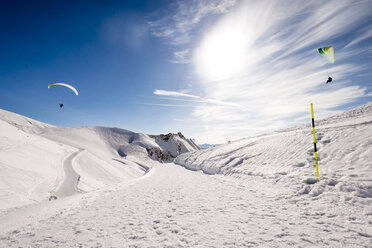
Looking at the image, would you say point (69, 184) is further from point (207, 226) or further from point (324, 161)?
point (324, 161)

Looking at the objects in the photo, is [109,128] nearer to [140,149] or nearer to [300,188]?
[140,149]

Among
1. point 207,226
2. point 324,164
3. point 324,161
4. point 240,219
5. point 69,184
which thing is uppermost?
point 324,161

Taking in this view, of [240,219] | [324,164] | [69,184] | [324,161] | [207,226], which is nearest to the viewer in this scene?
[207,226]

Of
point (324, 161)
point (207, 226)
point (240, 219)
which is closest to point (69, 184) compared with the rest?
point (207, 226)

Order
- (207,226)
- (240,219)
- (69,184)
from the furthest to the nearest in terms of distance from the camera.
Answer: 1. (69,184)
2. (240,219)
3. (207,226)

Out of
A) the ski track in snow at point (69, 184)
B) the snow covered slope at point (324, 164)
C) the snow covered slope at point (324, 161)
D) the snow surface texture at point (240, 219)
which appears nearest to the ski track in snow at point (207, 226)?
the snow surface texture at point (240, 219)

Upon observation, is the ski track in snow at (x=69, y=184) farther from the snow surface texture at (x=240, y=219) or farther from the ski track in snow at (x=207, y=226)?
the ski track in snow at (x=207, y=226)

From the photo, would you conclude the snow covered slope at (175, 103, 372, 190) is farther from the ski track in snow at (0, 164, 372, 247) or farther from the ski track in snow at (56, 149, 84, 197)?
the ski track in snow at (56, 149, 84, 197)

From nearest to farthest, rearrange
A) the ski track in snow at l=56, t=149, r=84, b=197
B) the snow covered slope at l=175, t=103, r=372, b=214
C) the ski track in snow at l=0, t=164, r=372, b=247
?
the ski track in snow at l=0, t=164, r=372, b=247
the snow covered slope at l=175, t=103, r=372, b=214
the ski track in snow at l=56, t=149, r=84, b=197

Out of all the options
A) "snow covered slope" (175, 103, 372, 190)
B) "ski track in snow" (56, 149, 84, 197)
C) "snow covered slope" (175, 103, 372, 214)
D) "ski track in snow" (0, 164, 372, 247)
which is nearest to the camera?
"ski track in snow" (0, 164, 372, 247)

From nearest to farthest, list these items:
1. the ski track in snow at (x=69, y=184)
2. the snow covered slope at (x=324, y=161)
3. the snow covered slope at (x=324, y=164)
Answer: the snow covered slope at (x=324, y=164) → the snow covered slope at (x=324, y=161) → the ski track in snow at (x=69, y=184)

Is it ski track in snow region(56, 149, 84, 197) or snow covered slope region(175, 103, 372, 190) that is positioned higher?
snow covered slope region(175, 103, 372, 190)

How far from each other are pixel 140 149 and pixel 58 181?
83.9 meters

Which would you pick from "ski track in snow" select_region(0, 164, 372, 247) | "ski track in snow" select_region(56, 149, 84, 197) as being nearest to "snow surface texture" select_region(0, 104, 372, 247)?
"ski track in snow" select_region(0, 164, 372, 247)
